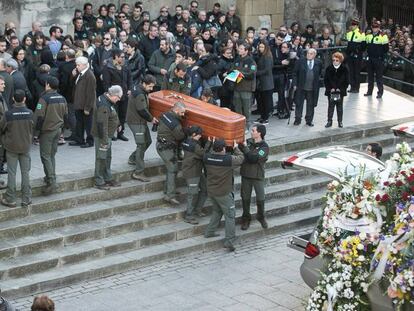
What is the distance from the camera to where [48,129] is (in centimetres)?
1548

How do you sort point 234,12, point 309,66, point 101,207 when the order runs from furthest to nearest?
1. point 234,12
2. point 309,66
3. point 101,207

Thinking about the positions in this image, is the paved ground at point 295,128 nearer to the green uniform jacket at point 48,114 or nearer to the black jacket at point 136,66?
the green uniform jacket at point 48,114

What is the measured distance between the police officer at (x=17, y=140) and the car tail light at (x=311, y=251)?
4.21 m

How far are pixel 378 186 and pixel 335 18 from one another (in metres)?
16.7

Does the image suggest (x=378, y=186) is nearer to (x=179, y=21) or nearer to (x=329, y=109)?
(x=329, y=109)

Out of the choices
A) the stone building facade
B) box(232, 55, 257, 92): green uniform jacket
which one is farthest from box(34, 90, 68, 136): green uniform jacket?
the stone building facade

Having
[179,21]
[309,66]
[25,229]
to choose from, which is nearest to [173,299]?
[25,229]

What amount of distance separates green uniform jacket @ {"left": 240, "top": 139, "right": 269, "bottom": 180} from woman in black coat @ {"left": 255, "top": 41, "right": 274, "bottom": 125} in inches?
160

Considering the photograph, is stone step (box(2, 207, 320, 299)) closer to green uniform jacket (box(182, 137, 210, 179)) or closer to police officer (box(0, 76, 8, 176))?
green uniform jacket (box(182, 137, 210, 179))

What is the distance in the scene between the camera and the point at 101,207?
15734 mm

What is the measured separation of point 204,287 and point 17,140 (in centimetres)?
319

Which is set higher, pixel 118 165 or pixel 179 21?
pixel 179 21

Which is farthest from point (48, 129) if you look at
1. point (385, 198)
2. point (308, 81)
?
point (308, 81)

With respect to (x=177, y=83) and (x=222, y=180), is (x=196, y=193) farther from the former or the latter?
(x=177, y=83)
